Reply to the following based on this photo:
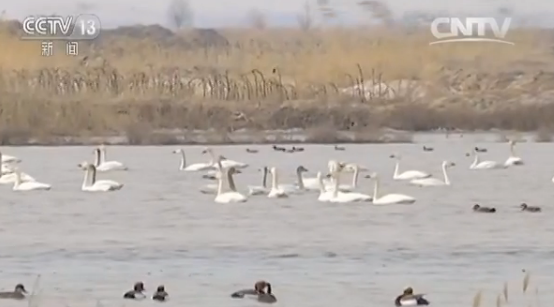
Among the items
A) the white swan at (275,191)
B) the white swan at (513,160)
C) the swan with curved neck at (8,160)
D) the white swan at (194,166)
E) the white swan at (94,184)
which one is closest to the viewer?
the white swan at (275,191)

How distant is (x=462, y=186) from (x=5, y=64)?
602 centimetres

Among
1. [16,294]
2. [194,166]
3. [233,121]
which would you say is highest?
[233,121]

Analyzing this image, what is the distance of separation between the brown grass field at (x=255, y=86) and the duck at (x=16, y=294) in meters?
8.32

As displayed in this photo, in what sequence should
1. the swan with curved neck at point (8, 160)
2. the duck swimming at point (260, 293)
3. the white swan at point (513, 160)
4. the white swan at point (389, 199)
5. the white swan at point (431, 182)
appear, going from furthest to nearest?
the swan with curved neck at point (8, 160), the white swan at point (513, 160), the white swan at point (431, 182), the white swan at point (389, 199), the duck swimming at point (260, 293)

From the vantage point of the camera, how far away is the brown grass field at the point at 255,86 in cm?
1464

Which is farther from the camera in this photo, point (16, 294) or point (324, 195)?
point (324, 195)

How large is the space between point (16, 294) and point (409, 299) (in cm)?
153

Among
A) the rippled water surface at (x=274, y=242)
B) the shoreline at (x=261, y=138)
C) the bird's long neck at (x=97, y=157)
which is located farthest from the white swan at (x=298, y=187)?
the shoreline at (x=261, y=138)

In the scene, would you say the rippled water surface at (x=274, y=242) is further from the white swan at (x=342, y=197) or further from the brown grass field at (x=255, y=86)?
the brown grass field at (x=255, y=86)

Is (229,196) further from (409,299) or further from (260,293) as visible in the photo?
(409,299)

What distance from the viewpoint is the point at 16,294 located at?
5.80 metres

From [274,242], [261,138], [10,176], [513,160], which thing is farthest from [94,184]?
[261,138]

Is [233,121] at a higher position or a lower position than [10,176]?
higher

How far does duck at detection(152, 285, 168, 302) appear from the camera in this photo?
225 inches
